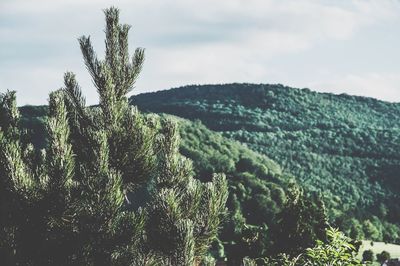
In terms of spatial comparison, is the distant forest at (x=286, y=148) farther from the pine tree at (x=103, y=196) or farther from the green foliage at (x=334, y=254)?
the green foliage at (x=334, y=254)

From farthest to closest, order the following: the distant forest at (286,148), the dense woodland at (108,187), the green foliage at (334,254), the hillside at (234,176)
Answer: the distant forest at (286,148) → the hillside at (234,176) → the dense woodland at (108,187) → the green foliage at (334,254)

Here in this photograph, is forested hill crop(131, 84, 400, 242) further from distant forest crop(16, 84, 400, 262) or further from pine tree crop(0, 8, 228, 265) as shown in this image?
pine tree crop(0, 8, 228, 265)

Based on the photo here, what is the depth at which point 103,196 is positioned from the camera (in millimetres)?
7859

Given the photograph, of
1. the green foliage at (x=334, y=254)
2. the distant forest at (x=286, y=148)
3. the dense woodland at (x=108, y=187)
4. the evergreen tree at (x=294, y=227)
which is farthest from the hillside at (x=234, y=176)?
the green foliage at (x=334, y=254)

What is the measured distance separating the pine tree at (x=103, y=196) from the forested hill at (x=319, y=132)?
94.3 m

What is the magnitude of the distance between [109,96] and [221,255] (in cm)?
7030

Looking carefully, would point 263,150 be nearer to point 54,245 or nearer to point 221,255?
point 221,255

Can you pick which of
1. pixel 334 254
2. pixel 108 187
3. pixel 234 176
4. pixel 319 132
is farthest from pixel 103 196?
pixel 319 132

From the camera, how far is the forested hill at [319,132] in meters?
127

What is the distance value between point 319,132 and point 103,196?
16728 centimetres

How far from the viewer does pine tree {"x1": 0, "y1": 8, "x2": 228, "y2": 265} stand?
7.89 m

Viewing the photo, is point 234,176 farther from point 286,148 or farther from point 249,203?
point 286,148

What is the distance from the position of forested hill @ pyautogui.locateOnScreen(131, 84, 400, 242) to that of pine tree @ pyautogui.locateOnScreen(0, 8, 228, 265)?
94.3 m

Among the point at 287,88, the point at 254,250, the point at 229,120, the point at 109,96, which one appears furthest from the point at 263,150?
the point at 109,96
